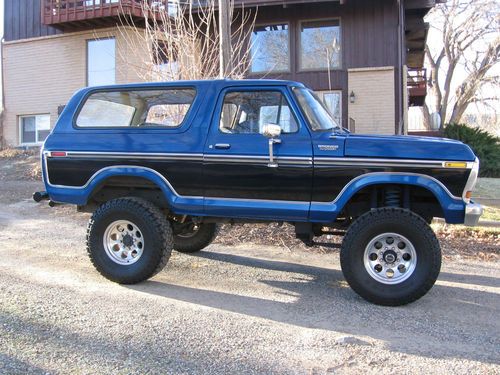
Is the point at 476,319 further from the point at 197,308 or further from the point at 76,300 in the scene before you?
the point at 76,300

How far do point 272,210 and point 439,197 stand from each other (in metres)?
1.61

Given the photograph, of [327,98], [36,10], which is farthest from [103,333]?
[36,10]

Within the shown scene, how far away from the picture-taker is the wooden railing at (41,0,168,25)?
54.2 feet

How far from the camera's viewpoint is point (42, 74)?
63.0 feet

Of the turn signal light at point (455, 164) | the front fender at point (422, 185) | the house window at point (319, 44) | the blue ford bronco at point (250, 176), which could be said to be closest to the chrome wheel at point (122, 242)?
the blue ford bronco at point (250, 176)

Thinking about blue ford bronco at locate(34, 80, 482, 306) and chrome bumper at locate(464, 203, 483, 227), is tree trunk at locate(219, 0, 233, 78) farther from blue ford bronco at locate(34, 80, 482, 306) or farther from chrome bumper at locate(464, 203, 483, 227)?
chrome bumper at locate(464, 203, 483, 227)

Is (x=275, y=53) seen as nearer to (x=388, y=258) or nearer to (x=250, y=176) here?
(x=250, y=176)

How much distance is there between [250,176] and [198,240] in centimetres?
186

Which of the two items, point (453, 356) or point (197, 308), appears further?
point (197, 308)

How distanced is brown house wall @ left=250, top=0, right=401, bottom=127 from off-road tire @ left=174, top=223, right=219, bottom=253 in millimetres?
10838

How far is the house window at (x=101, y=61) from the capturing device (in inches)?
719

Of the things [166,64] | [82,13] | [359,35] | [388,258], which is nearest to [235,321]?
A: [388,258]

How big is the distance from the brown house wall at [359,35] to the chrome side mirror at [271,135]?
1196 centimetres

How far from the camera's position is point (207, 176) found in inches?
207
